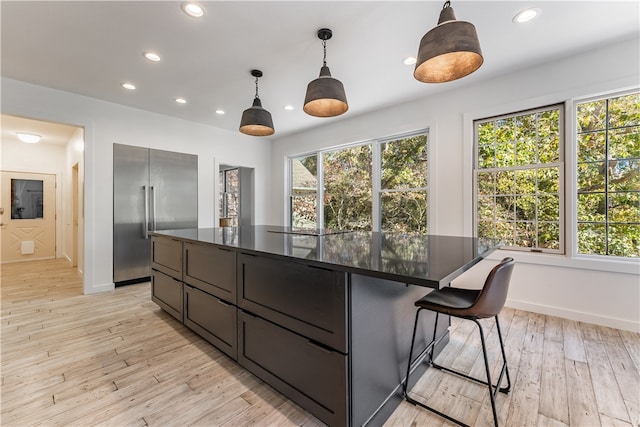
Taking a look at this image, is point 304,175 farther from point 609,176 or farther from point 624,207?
point 624,207

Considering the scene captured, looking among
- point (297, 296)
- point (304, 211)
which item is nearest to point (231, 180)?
point (304, 211)

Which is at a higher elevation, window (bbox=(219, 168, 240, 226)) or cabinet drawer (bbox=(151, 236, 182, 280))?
window (bbox=(219, 168, 240, 226))

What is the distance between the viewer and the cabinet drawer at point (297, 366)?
4.28ft

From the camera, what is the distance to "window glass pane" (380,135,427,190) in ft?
13.3

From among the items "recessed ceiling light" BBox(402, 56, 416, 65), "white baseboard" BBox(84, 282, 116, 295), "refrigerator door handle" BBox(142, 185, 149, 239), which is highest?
"recessed ceiling light" BBox(402, 56, 416, 65)

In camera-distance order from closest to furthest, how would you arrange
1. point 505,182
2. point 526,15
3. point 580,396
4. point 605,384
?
point 580,396 < point 605,384 < point 526,15 < point 505,182

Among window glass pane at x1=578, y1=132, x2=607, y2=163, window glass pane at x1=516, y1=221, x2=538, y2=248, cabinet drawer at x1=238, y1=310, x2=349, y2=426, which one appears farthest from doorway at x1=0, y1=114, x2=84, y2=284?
window glass pane at x1=578, y1=132, x2=607, y2=163

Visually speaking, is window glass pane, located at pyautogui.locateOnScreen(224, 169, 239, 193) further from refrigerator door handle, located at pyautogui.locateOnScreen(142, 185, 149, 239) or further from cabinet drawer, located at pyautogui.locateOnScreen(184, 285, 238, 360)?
cabinet drawer, located at pyautogui.locateOnScreen(184, 285, 238, 360)

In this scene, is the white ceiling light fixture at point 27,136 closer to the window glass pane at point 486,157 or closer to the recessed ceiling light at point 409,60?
the recessed ceiling light at point 409,60

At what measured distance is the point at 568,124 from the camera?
2.90 metres

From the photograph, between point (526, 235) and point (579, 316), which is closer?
point (579, 316)

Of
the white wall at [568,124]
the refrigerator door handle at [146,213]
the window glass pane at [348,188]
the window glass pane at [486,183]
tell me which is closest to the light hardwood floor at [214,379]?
the white wall at [568,124]

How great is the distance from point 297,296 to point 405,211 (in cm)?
317

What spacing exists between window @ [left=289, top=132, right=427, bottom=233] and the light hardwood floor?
77.5 inches
